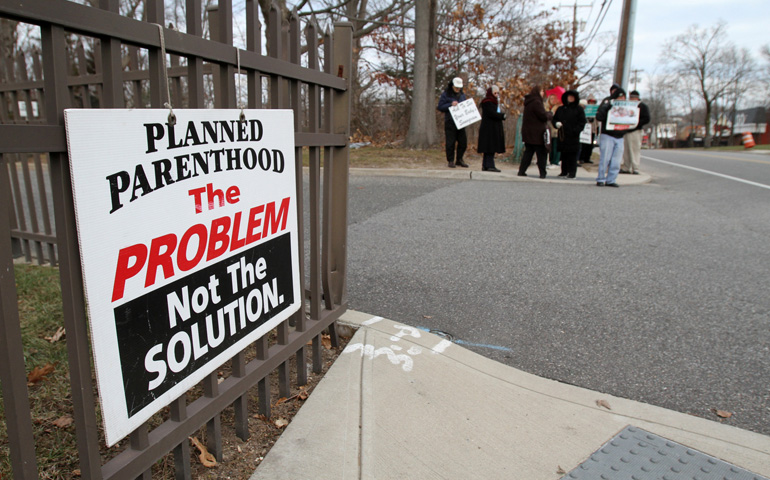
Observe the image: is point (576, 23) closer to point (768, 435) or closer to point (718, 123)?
point (768, 435)

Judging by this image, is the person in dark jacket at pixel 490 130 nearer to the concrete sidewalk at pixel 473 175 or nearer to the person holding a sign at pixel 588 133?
the concrete sidewalk at pixel 473 175

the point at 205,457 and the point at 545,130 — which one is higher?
the point at 545,130

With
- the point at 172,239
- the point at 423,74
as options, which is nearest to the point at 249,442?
the point at 172,239

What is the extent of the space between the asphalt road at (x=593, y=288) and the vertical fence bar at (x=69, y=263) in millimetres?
2236

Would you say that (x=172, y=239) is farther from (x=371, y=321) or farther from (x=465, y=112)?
(x=465, y=112)

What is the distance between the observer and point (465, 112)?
10930mm

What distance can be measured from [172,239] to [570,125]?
1040 centimetres

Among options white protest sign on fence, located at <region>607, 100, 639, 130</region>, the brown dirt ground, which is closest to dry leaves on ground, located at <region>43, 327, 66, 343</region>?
the brown dirt ground

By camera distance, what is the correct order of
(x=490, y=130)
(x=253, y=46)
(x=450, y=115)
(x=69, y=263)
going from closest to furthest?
(x=69, y=263) < (x=253, y=46) < (x=450, y=115) < (x=490, y=130)

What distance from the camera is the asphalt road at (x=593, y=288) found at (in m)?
3.03

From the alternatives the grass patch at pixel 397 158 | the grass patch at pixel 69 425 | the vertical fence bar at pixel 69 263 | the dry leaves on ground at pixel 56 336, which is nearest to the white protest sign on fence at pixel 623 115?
the grass patch at pixel 397 158

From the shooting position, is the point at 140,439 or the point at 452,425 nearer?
the point at 140,439

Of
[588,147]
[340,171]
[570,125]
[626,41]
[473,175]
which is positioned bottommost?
[473,175]

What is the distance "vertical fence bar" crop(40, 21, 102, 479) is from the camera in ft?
4.47
